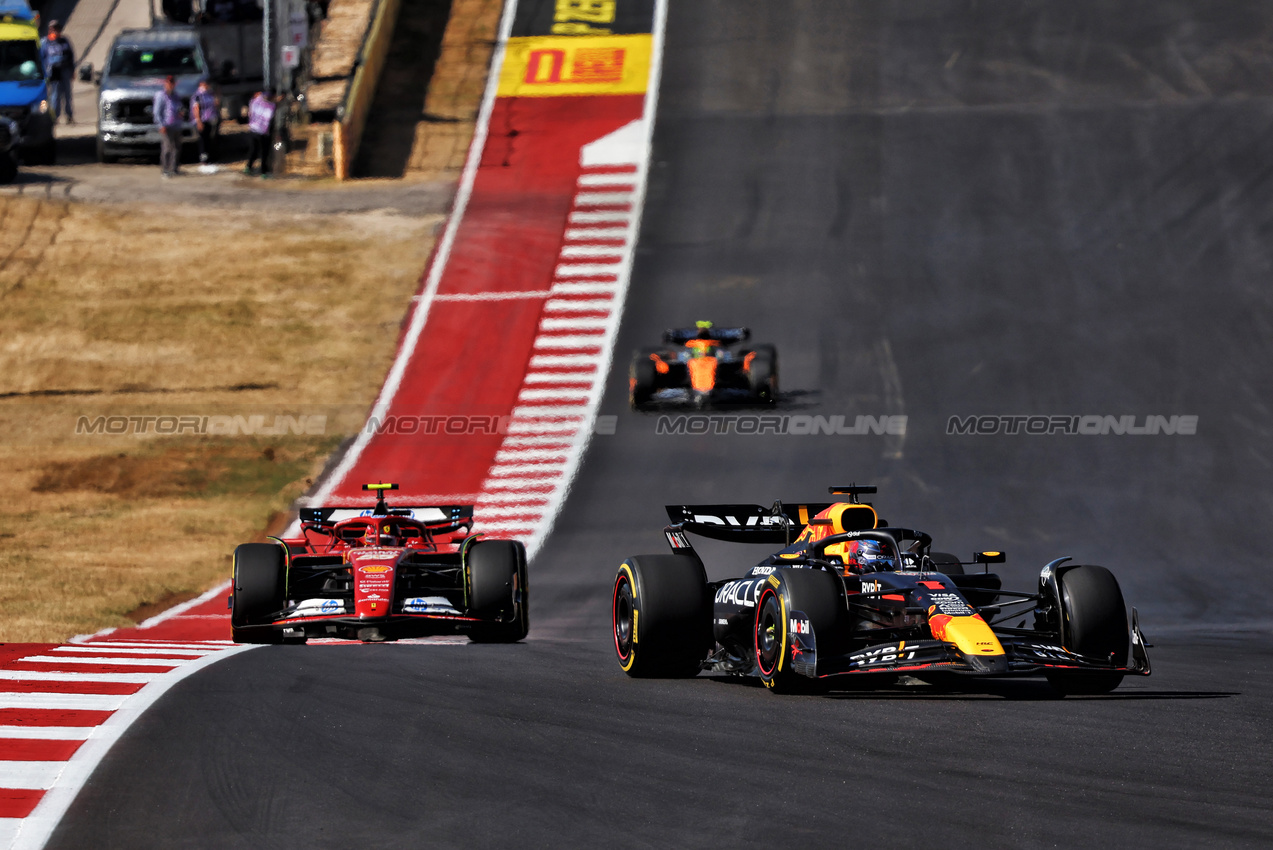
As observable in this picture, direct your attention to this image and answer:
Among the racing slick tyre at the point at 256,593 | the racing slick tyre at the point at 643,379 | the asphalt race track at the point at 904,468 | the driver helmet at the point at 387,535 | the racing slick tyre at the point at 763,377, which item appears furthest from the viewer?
the racing slick tyre at the point at 643,379

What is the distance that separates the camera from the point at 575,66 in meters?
38.5

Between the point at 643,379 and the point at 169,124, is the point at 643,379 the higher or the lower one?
the lower one

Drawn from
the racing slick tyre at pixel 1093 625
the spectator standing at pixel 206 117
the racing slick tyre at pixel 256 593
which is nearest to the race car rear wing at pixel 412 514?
the racing slick tyre at pixel 256 593

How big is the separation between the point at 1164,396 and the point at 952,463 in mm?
4018

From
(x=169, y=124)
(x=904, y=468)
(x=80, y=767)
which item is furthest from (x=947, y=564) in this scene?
(x=169, y=124)

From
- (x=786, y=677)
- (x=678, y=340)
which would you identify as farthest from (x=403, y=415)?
(x=786, y=677)

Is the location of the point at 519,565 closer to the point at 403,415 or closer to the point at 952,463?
the point at 952,463

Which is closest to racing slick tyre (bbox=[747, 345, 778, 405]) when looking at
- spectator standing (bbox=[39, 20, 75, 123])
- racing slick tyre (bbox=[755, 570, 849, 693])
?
racing slick tyre (bbox=[755, 570, 849, 693])

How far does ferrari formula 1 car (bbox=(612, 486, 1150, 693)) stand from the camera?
33.7 feet

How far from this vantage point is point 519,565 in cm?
1485

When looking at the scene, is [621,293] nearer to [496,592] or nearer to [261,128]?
[261,128]

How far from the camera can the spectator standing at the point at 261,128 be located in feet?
115

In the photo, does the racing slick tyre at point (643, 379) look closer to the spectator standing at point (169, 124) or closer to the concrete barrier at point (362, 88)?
the concrete barrier at point (362, 88)

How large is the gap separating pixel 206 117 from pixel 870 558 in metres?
28.5
